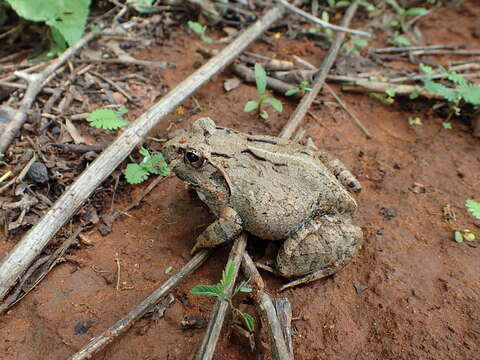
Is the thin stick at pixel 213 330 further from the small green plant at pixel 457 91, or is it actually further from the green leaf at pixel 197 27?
the green leaf at pixel 197 27

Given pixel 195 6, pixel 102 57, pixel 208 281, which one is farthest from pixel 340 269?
pixel 195 6

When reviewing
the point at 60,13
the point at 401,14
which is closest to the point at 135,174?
the point at 60,13

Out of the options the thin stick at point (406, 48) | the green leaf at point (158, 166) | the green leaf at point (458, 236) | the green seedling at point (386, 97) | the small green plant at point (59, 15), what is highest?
the small green plant at point (59, 15)

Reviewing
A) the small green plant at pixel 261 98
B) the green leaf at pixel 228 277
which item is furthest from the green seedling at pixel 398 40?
the green leaf at pixel 228 277

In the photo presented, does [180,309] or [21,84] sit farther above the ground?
[21,84]

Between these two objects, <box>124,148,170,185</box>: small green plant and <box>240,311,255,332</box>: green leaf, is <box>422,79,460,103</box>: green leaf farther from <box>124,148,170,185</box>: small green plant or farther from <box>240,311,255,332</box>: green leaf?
<box>240,311,255,332</box>: green leaf

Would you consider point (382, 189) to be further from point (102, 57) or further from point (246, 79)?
point (102, 57)

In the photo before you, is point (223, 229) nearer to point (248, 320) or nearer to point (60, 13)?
point (248, 320)
